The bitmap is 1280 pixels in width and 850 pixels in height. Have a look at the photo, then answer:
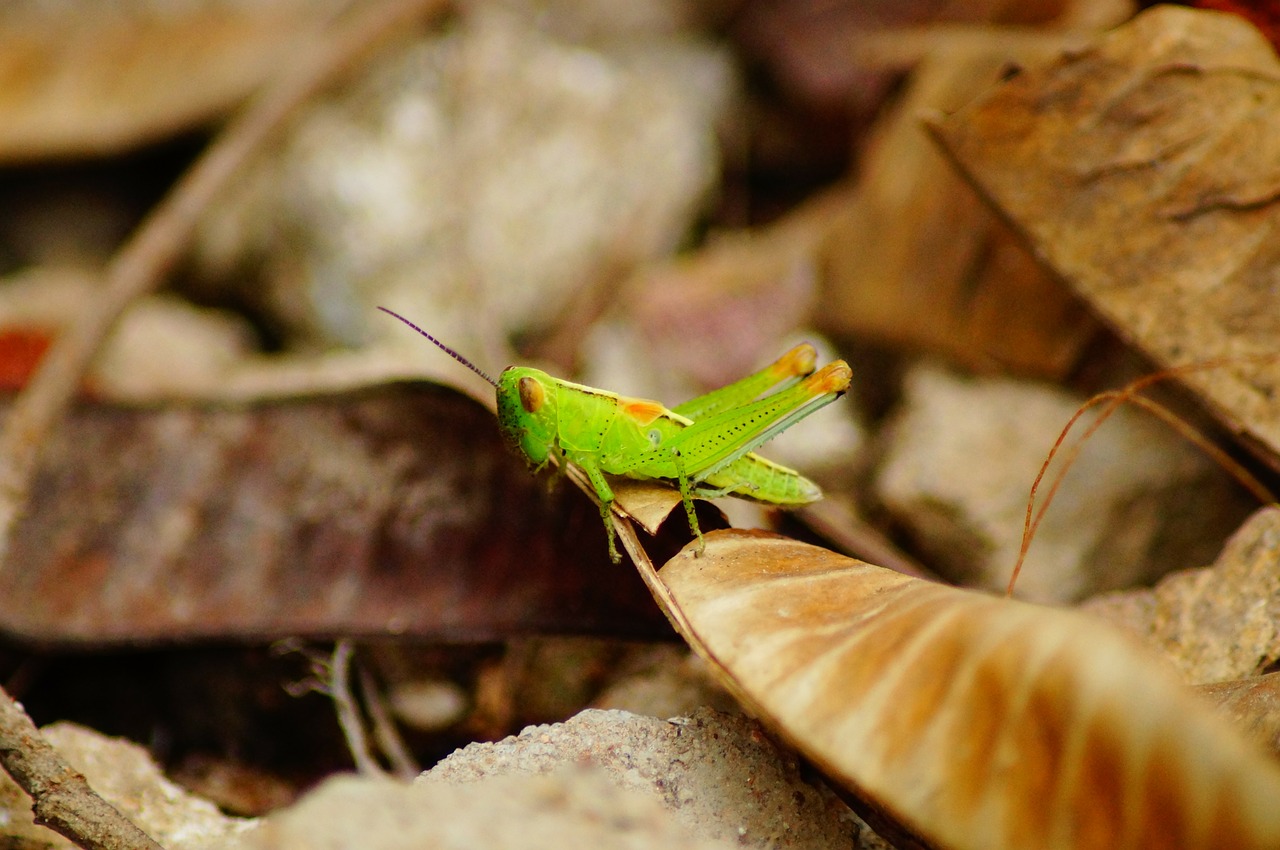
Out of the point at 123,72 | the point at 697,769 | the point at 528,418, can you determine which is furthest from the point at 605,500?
the point at 123,72

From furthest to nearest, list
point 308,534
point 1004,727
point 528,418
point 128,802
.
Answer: point 308,534, point 528,418, point 128,802, point 1004,727

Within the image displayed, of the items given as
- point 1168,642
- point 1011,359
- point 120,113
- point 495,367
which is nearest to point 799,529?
point 1168,642

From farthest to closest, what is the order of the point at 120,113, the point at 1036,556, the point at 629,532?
the point at 120,113
the point at 1036,556
the point at 629,532

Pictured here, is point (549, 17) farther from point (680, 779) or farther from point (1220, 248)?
point (680, 779)

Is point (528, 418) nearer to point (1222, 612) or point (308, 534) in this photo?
point (308, 534)

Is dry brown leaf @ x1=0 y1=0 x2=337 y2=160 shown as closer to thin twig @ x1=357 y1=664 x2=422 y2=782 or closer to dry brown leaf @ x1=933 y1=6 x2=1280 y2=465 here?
thin twig @ x1=357 y1=664 x2=422 y2=782

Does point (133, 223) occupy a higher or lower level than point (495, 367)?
higher
